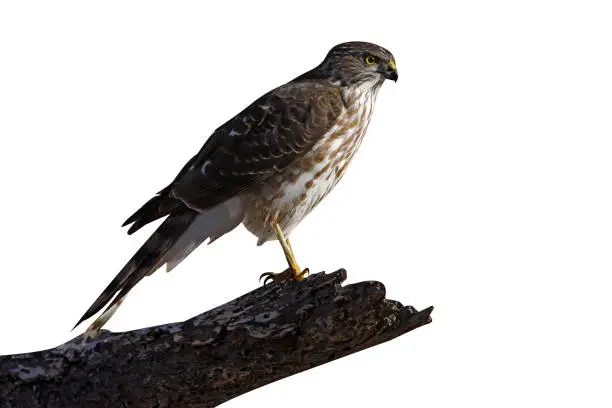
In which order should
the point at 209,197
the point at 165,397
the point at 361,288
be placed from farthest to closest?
1. the point at 209,197
2. the point at 165,397
3. the point at 361,288

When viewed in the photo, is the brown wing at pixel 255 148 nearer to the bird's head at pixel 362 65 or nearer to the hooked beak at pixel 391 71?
the bird's head at pixel 362 65

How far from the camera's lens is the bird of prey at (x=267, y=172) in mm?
6672

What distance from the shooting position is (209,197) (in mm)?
6723

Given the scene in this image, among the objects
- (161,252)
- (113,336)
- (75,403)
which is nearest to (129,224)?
(161,252)

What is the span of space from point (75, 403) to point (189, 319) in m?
0.91

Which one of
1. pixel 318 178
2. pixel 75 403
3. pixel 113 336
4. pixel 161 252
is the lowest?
pixel 75 403

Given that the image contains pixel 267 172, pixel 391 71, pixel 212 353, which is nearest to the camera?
pixel 212 353

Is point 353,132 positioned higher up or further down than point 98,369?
higher up

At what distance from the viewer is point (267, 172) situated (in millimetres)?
6648

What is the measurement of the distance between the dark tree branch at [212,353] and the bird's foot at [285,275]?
43 cm

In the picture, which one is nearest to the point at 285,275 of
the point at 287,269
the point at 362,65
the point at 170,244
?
the point at 287,269

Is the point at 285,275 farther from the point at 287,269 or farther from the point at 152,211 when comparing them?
the point at 152,211

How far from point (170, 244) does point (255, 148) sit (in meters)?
0.92

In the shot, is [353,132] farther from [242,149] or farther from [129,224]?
[129,224]
